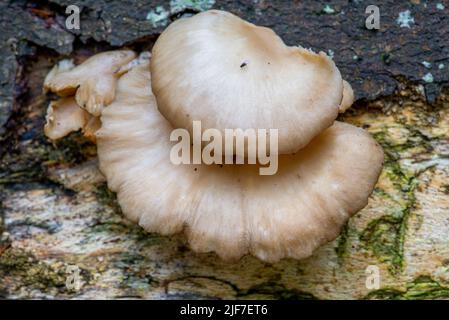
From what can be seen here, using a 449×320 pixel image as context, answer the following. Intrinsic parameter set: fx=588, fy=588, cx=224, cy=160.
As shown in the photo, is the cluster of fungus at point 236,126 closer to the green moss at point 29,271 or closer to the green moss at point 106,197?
the green moss at point 106,197

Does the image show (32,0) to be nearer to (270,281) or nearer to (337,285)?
(270,281)

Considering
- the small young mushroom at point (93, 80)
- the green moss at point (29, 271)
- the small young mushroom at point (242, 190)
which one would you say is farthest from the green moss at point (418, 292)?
the small young mushroom at point (93, 80)

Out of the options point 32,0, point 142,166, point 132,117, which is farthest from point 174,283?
point 32,0

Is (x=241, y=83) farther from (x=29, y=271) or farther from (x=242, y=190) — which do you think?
(x=29, y=271)

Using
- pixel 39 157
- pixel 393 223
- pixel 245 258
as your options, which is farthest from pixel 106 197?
pixel 393 223

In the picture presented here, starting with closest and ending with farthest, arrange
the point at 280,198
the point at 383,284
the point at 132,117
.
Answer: the point at 280,198
the point at 132,117
the point at 383,284

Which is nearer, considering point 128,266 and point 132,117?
point 132,117
